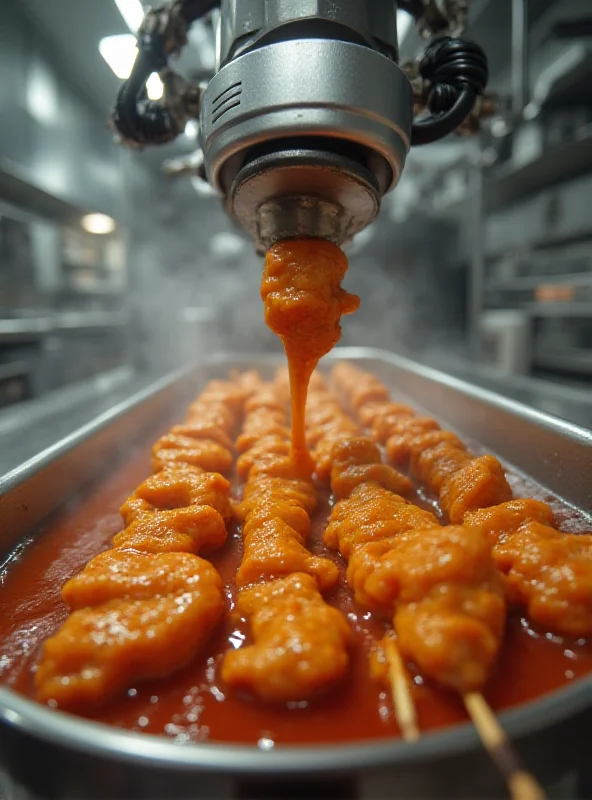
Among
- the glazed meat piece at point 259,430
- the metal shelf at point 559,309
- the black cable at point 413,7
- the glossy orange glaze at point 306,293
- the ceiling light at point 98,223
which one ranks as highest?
the ceiling light at point 98,223

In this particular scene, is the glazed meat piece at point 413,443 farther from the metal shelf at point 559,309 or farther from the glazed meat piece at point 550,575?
the metal shelf at point 559,309

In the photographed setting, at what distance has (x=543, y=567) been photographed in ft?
3.65

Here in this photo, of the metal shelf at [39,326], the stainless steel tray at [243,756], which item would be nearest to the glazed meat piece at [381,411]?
the stainless steel tray at [243,756]

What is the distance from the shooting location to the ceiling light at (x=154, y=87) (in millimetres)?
1637

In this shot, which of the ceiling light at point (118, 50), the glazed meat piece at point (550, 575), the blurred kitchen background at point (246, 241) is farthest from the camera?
the blurred kitchen background at point (246, 241)

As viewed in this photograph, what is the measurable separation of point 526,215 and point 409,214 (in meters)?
1.32

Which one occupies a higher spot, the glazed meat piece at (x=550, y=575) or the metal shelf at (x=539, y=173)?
the metal shelf at (x=539, y=173)

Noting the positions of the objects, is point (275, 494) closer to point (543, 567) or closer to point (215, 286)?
point (543, 567)

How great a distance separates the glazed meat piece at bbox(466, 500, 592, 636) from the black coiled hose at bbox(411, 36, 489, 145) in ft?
3.35

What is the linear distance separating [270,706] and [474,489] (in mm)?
887

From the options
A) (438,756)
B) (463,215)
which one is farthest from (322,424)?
(463,215)

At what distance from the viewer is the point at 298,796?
63 centimetres

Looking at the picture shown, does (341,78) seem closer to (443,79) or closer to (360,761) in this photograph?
(443,79)

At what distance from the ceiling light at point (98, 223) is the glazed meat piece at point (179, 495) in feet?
18.2
